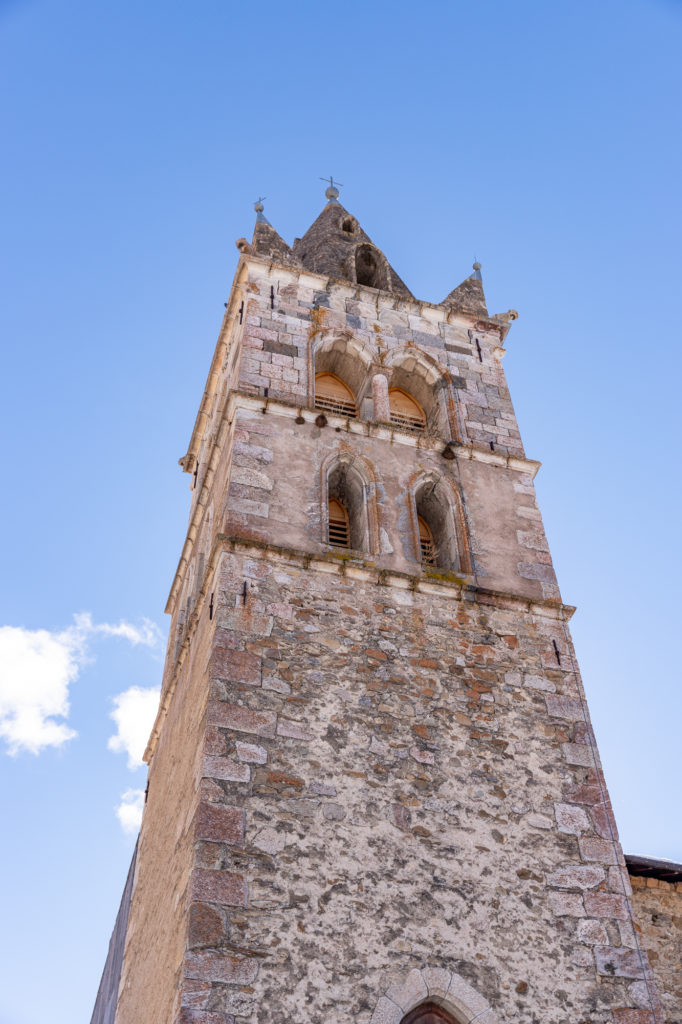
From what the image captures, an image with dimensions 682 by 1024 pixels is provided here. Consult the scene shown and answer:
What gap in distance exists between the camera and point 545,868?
837cm

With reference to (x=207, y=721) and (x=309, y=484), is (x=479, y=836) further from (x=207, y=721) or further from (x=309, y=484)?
(x=309, y=484)

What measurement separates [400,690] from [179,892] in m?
2.57

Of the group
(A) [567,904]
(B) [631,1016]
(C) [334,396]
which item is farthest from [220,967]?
(C) [334,396]

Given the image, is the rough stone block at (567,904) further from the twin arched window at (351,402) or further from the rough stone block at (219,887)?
the twin arched window at (351,402)

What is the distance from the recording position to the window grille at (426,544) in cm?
1133

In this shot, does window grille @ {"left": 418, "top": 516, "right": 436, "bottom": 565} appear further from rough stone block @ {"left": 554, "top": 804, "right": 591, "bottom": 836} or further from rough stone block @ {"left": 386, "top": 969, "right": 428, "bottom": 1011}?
rough stone block @ {"left": 386, "top": 969, "right": 428, "bottom": 1011}

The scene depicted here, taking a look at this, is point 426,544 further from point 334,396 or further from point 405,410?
point 334,396

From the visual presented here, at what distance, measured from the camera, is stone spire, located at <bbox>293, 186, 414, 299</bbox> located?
586 inches

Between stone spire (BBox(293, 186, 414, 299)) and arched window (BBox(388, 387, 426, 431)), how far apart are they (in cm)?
160

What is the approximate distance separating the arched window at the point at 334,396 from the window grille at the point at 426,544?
5.84ft

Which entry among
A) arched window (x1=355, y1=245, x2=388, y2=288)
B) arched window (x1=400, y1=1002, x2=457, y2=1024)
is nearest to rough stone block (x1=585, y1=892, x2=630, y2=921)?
arched window (x1=400, y1=1002, x2=457, y2=1024)

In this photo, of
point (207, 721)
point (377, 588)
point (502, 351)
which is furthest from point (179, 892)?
point (502, 351)

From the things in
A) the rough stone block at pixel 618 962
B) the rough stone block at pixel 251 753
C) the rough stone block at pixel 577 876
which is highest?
the rough stone block at pixel 251 753

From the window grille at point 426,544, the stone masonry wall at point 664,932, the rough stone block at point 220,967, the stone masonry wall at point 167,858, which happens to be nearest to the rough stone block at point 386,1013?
the rough stone block at point 220,967
